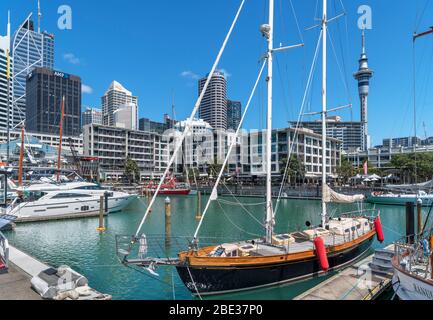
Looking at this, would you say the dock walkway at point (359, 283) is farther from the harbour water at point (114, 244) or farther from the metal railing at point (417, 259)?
the harbour water at point (114, 244)

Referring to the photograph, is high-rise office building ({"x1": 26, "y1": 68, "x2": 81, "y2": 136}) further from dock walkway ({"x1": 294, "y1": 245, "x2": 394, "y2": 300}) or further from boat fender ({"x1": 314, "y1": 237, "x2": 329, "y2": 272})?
dock walkway ({"x1": 294, "y1": 245, "x2": 394, "y2": 300})

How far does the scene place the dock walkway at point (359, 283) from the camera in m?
12.4

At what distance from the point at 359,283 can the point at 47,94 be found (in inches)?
7733

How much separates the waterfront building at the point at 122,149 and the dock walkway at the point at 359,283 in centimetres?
11274

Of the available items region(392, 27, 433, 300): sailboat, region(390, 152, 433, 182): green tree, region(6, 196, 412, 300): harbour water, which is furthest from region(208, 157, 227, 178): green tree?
region(392, 27, 433, 300): sailboat

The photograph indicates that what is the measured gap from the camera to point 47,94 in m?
174

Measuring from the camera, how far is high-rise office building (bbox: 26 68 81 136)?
167375 millimetres

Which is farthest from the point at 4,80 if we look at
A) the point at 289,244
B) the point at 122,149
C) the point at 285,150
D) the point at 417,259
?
the point at 417,259

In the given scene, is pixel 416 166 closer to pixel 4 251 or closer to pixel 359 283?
pixel 359 283

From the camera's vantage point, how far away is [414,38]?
16672mm

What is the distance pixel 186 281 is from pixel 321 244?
659 centimetres

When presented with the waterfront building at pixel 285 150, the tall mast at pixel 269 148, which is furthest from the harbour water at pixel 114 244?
the waterfront building at pixel 285 150
